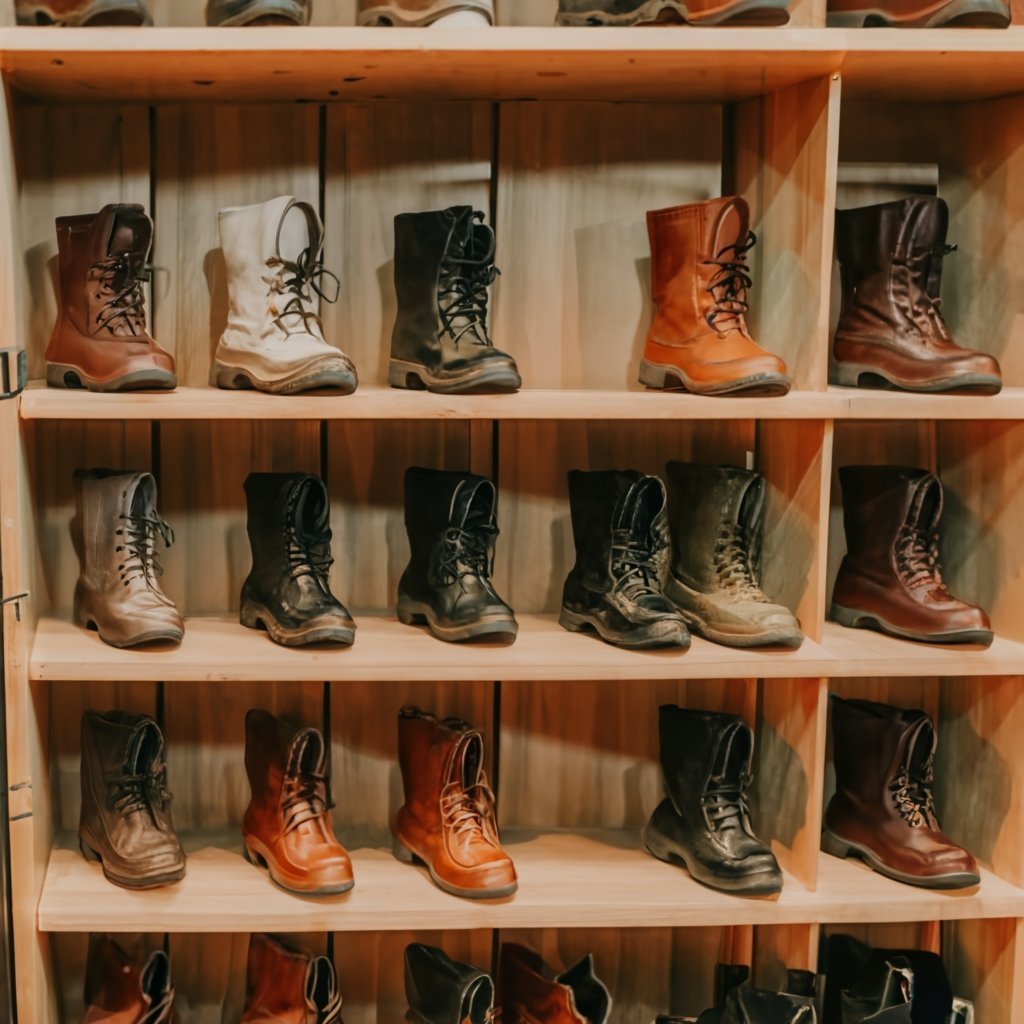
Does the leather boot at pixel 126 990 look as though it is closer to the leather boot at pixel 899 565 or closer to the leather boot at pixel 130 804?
the leather boot at pixel 130 804

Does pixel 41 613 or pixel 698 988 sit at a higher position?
pixel 41 613

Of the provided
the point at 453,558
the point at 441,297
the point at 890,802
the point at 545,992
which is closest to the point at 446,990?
the point at 545,992

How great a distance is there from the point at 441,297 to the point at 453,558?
0.40 m

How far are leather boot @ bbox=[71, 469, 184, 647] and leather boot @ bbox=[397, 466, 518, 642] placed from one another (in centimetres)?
38

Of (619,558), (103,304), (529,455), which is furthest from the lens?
(529,455)

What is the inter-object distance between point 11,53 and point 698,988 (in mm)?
1870

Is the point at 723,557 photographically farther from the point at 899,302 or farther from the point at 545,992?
the point at 545,992

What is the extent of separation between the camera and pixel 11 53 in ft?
5.67

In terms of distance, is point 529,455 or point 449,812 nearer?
point 449,812

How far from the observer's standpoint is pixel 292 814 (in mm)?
1950

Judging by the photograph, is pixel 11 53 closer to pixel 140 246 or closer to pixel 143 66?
pixel 143 66

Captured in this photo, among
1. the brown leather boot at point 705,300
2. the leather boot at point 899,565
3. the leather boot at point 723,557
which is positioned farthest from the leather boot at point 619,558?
the leather boot at point 899,565

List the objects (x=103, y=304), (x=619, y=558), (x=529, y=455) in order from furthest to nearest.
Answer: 1. (x=529, y=455)
2. (x=619, y=558)
3. (x=103, y=304)

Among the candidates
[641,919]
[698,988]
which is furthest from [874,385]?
[698,988]
